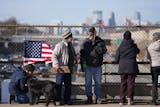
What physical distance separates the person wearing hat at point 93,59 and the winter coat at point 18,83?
5.20ft

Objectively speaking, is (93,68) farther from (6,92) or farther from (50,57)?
(6,92)

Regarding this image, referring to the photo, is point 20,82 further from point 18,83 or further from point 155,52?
point 155,52

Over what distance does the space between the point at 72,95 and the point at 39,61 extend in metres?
1.30

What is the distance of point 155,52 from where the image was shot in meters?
10.6

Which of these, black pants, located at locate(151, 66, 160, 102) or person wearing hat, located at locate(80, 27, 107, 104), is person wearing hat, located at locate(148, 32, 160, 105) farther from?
person wearing hat, located at locate(80, 27, 107, 104)

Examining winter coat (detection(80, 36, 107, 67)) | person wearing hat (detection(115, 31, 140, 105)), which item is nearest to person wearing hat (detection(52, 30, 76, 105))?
winter coat (detection(80, 36, 107, 67))

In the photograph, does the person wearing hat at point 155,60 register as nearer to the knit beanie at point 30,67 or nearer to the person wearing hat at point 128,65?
the person wearing hat at point 128,65

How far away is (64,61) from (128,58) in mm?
1629

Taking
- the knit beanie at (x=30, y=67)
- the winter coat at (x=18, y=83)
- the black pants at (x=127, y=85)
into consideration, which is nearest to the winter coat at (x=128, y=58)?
the black pants at (x=127, y=85)

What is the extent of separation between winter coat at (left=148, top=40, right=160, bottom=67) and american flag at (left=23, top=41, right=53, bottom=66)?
274cm

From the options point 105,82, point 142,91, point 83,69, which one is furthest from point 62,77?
point 142,91

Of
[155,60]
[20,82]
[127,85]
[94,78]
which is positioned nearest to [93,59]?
[94,78]

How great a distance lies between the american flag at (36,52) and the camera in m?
11.5

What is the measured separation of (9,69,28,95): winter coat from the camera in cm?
1085
